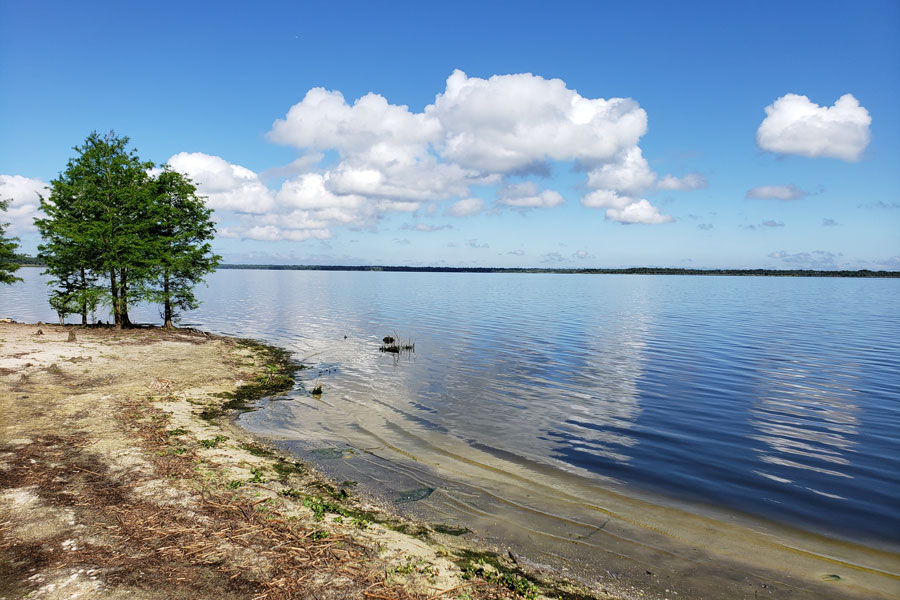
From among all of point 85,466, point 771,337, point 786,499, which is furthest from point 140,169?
point 771,337

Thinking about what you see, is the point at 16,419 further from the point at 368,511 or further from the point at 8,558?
the point at 368,511

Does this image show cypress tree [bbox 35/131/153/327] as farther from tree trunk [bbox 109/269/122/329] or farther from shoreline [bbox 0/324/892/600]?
shoreline [bbox 0/324/892/600]

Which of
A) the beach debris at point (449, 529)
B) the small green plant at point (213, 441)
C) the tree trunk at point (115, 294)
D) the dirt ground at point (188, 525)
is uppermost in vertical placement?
the tree trunk at point (115, 294)

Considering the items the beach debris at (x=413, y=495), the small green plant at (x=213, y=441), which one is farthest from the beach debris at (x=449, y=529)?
the small green plant at (x=213, y=441)

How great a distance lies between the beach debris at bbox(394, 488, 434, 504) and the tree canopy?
118ft

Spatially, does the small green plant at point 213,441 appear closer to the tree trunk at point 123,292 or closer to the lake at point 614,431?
the lake at point 614,431

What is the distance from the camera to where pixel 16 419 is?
15.1 m

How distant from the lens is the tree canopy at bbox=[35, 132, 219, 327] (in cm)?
3675

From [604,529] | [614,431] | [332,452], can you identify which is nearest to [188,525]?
[332,452]

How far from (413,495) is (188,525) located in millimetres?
5875

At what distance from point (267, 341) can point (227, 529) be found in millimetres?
35878

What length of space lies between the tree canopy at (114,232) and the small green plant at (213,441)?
29050 millimetres

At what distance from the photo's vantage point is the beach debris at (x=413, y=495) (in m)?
12.5

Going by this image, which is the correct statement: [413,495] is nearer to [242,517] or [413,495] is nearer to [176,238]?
[242,517]
